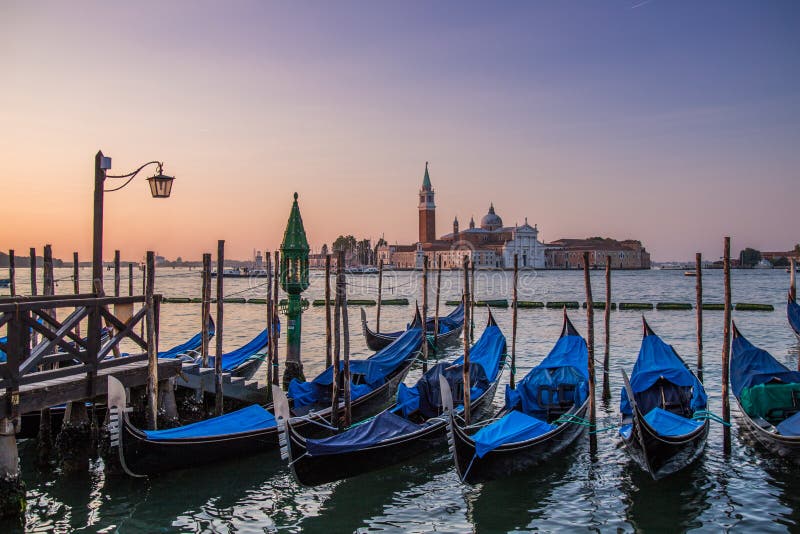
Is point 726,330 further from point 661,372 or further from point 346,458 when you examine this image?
point 346,458

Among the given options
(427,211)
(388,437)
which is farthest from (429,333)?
(427,211)

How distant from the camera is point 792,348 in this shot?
15.1m

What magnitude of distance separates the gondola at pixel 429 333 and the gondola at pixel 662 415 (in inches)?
264

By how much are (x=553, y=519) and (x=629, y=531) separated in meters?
0.59

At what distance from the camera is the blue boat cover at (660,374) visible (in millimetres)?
6930

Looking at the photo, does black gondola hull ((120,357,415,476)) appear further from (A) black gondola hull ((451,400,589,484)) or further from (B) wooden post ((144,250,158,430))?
(A) black gondola hull ((451,400,589,484))

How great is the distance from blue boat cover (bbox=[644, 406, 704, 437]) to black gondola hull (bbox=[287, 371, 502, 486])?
203 centimetres

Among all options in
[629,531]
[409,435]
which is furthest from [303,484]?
[629,531]

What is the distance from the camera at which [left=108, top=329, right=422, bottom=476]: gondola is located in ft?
18.0

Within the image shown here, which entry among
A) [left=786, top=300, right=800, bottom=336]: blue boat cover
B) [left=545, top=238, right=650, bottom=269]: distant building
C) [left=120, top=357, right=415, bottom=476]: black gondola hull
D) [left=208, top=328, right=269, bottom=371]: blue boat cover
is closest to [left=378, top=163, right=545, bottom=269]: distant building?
[left=545, top=238, right=650, bottom=269]: distant building

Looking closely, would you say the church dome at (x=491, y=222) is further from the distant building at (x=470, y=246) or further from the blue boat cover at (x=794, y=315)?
the blue boat cover at (x=794, y=315)

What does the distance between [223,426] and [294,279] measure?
14.8 ft

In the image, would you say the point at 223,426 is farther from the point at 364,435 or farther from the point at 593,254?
the point at 593,254

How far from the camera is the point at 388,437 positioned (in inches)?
235
